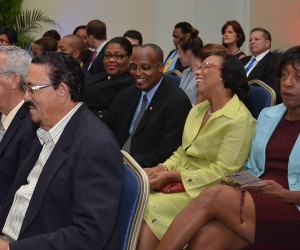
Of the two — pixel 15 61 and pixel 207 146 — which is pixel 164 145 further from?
pixel 15 61

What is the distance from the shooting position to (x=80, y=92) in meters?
2.34

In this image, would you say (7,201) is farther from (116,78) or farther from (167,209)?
(116,78)

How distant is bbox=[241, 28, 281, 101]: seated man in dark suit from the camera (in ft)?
21.9

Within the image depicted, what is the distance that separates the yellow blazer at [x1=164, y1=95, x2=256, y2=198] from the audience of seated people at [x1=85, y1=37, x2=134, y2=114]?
1715 mm

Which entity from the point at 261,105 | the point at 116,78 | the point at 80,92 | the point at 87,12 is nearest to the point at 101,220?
the point at 80,92

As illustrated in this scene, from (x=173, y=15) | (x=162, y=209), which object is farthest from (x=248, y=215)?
(x=173, y=15)

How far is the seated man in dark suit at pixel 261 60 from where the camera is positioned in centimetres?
668

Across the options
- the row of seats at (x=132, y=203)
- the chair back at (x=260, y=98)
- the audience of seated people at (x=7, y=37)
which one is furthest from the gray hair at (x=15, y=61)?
the audience of seated people at (x=7, y=37)

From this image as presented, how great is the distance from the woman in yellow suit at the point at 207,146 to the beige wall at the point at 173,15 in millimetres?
5672

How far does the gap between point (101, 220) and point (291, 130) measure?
156 cm

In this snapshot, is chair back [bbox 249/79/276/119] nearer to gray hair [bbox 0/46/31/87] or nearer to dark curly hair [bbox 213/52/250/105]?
dark curly hair [bbox 213/52/250/105]

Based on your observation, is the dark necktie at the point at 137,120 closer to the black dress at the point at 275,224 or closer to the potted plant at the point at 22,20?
the black dress at the point at 275,224

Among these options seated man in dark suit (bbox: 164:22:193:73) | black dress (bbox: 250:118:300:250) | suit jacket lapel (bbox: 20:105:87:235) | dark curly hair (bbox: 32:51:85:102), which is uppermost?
dark curly hair (bbox: 32:51:85:102)

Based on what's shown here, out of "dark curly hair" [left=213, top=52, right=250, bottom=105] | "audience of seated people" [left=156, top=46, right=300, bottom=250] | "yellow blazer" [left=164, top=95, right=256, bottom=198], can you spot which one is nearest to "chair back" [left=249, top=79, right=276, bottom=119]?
"dark curly hair" [left=213, top=52, right=250, bottom=105]
